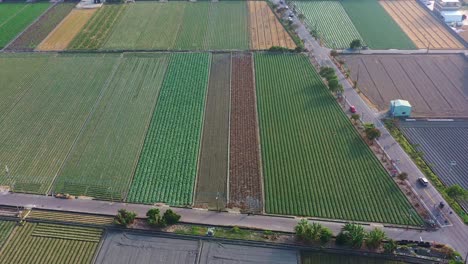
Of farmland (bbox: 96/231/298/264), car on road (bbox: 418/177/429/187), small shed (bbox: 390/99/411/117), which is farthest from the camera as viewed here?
small shed (bbox: 390/99/411/117)

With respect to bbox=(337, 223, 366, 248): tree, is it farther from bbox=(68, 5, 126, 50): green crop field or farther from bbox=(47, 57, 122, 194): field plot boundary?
bbox=(68, 5, 126, 50): green crop field

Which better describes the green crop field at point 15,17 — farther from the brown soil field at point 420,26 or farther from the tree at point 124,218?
the brown soil field at point 420,26

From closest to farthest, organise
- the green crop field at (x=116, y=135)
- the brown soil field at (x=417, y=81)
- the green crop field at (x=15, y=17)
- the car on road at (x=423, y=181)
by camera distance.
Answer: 1. the car on road at (x=423, y=181)
2. the green crop field at (x=116, y=135)
3. the brown soil field at (x=417, y=81)
4. the green crop field at (x=15, y=17)

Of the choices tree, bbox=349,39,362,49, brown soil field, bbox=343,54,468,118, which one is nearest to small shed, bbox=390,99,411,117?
brown soil field, bbox=343,54,468,118

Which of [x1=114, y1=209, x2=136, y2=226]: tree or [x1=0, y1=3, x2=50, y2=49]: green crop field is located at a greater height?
[x1=0, y1=3, x2=50, y2=49]: green crop field

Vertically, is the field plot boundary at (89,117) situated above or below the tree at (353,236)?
above

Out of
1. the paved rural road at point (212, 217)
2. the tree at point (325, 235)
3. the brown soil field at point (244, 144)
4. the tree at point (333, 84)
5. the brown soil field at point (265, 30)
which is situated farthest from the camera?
the brown soil field at point (265, 30)

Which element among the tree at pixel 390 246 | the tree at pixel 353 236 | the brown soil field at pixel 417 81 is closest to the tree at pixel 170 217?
the tree at pixel 353 236
